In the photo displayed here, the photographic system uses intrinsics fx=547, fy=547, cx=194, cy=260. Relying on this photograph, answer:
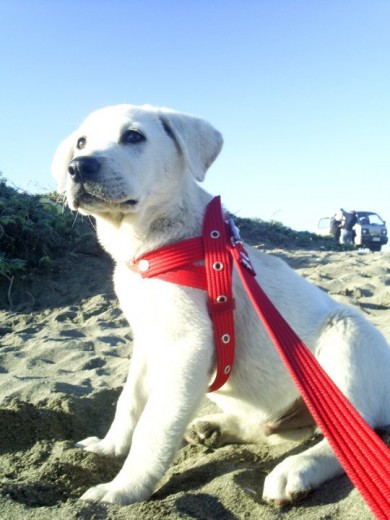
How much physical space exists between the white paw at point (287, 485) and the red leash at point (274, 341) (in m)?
0.55

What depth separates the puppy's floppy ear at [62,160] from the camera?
3443mm

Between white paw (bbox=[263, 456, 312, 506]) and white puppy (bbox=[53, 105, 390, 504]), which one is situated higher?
white puppy (bbox=[53, 105, 390, 504])

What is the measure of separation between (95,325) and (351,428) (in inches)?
181

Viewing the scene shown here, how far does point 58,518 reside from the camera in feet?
6.57

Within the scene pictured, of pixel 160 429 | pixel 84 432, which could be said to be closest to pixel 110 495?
pixel 160 429

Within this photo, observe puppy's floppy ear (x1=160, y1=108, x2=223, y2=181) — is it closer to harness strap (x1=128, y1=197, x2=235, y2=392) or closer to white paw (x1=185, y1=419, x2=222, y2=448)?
harness strap (x1=128, y1=197, x2=235, y2=392)

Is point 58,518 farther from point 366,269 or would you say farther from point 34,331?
point 366,269

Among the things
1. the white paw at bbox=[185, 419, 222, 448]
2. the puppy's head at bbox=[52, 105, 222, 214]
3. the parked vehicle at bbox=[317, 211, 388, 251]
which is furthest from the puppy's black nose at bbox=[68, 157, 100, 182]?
the parked vehicle at bbox=[317, 211, 388, 251]

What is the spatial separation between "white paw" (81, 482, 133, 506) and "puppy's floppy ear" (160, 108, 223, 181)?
5.19ft

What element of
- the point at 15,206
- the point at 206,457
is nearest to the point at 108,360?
the point at 206,457

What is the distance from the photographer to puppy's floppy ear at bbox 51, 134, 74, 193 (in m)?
3.44

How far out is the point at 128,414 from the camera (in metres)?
3.06

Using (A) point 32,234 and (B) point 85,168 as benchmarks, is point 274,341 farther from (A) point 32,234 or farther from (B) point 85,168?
(A) point 32,234

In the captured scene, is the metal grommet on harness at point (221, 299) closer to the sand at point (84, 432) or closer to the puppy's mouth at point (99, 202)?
the puppy's mouth at point (99, 202)
